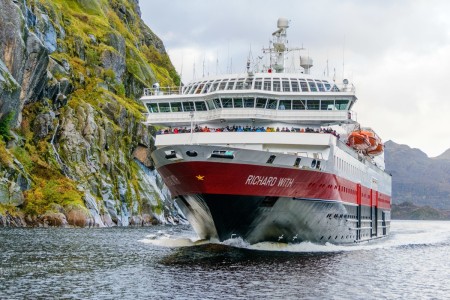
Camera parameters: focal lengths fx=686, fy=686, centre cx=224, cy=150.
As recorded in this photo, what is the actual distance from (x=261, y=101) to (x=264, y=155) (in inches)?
377

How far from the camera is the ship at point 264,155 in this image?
4984cm

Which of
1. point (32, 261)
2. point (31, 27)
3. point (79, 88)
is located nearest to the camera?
point (32, 261)

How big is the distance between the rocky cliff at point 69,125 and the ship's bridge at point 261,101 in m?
38.5

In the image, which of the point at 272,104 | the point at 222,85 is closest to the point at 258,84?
the point at 272,104

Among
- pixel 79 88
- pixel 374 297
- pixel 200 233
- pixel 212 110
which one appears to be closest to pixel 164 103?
pixel 212 110

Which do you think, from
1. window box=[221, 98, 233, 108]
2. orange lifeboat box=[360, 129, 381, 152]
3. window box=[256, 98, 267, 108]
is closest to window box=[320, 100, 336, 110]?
window box=[256, 98, 267, 108]

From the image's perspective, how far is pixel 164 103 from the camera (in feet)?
207

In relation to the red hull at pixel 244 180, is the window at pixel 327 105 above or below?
above

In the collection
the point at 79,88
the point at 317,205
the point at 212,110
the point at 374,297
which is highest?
the point at 79,88

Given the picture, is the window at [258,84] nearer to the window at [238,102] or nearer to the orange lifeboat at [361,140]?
the window at [238,102]

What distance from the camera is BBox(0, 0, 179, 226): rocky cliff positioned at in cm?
9969

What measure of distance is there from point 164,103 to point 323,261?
22.9 meters

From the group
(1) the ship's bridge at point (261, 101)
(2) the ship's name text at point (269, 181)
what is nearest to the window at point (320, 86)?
(1) the ship's bridge at point (261, 101)

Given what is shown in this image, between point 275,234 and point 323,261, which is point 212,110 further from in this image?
point 323,261
